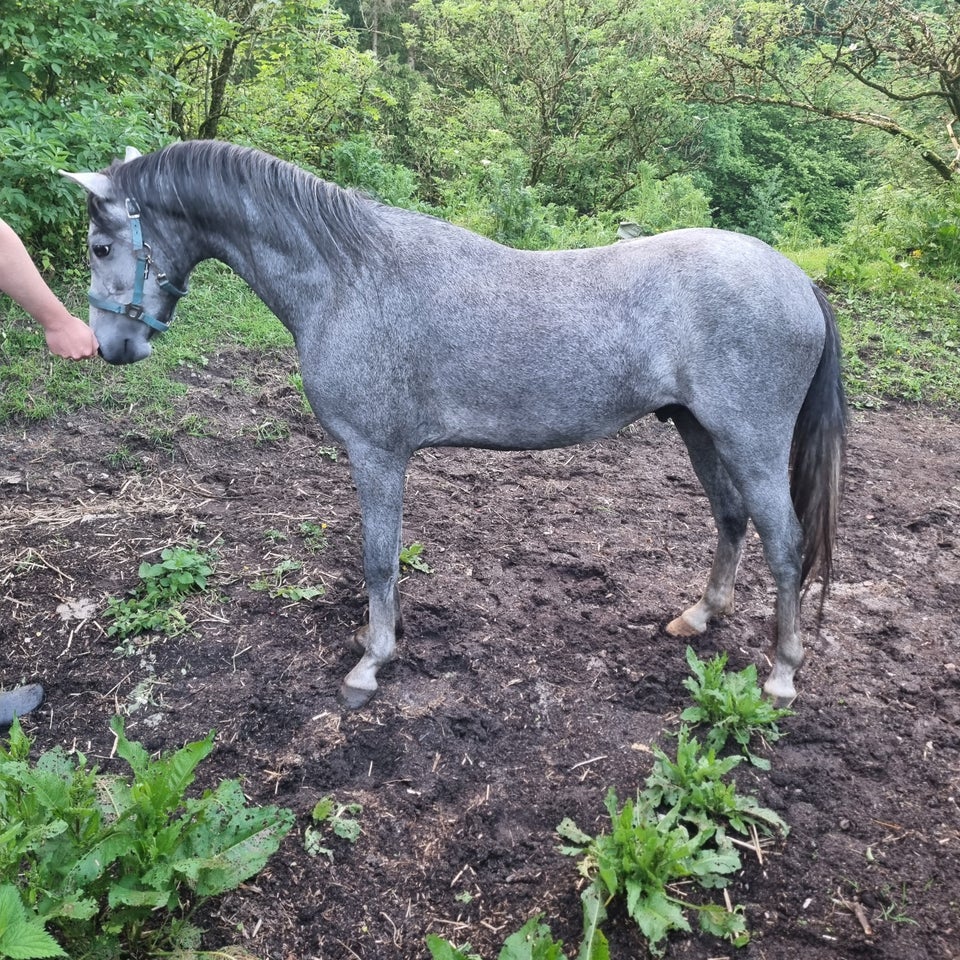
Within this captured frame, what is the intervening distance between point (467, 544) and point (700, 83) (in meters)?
8.51

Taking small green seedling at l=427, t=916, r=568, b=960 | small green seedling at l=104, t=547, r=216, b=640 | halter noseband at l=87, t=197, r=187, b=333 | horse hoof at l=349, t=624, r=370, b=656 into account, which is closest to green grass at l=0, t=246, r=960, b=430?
small green seedling at l=104, t=547, r=216, b=640

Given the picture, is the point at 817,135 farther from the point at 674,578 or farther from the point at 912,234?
the point at 674,578

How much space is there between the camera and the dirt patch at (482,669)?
2293 mm

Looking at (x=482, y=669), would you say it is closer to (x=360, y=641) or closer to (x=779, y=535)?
(x=360, y=641)

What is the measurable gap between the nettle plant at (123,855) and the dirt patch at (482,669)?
199 millimetres

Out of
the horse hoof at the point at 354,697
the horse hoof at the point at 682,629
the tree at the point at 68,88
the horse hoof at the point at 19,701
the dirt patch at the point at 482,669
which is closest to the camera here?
the dirt patch at the point at 482,669

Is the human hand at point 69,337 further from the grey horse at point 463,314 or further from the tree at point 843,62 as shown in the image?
the tree at point 843,62

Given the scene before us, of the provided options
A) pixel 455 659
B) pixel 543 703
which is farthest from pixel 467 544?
pixel 543 703

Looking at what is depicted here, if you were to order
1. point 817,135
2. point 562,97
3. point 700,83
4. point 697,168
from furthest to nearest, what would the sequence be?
1. point 817,135
2. point 697,168
3. point 562,97
4. point 700,83

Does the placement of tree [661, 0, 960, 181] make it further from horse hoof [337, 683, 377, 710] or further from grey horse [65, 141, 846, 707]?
horse hoof [337, 683, 377, 710]

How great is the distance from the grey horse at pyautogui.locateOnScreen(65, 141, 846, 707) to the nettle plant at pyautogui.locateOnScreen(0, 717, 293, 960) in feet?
4.12

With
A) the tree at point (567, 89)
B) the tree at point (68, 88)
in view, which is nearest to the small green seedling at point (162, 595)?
the tree at point (68, 88)

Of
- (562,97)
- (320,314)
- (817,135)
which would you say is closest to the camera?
(320,314)

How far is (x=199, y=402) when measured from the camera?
16.3 feet
